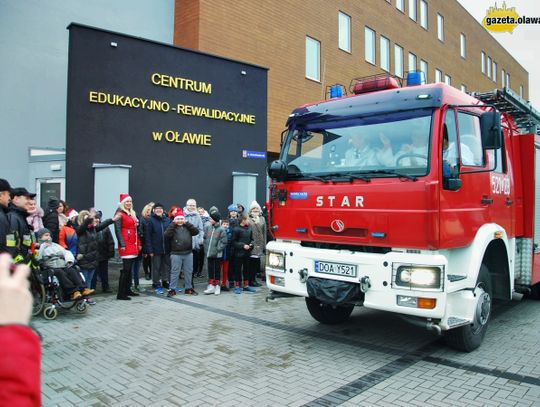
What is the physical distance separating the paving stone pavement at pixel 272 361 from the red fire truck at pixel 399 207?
1.90 ft

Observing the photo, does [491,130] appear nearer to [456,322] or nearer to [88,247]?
[456,322]

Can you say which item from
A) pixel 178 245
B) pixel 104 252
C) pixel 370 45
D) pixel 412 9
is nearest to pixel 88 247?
pixel 104 252

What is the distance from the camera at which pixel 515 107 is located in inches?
274

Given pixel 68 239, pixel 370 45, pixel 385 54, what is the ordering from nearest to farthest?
pixel 68 239 → pixel 370 45 → pixel 385 54

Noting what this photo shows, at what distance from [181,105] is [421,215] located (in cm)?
1074

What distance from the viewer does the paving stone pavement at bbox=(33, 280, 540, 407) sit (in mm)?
4227

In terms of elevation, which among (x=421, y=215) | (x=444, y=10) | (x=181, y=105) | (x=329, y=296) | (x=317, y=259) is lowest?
(x=329, y=296)

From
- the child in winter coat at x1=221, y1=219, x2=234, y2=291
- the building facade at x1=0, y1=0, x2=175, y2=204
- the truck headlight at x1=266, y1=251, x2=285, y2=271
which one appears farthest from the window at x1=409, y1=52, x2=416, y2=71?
the truck headlight at x1=266, y1=251, x2=285, y2=271

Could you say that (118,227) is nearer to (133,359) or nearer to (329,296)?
(133,359)

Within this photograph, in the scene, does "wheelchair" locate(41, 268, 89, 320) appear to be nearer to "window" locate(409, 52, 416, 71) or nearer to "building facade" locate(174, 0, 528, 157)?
"building facade" locate(174, 0, 528, 157)

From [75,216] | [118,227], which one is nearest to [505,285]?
[118,227]

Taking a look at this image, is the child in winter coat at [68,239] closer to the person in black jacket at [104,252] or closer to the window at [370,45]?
the person in black jacket at [104,252]

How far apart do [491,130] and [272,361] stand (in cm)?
348

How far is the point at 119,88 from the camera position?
12773 mm
